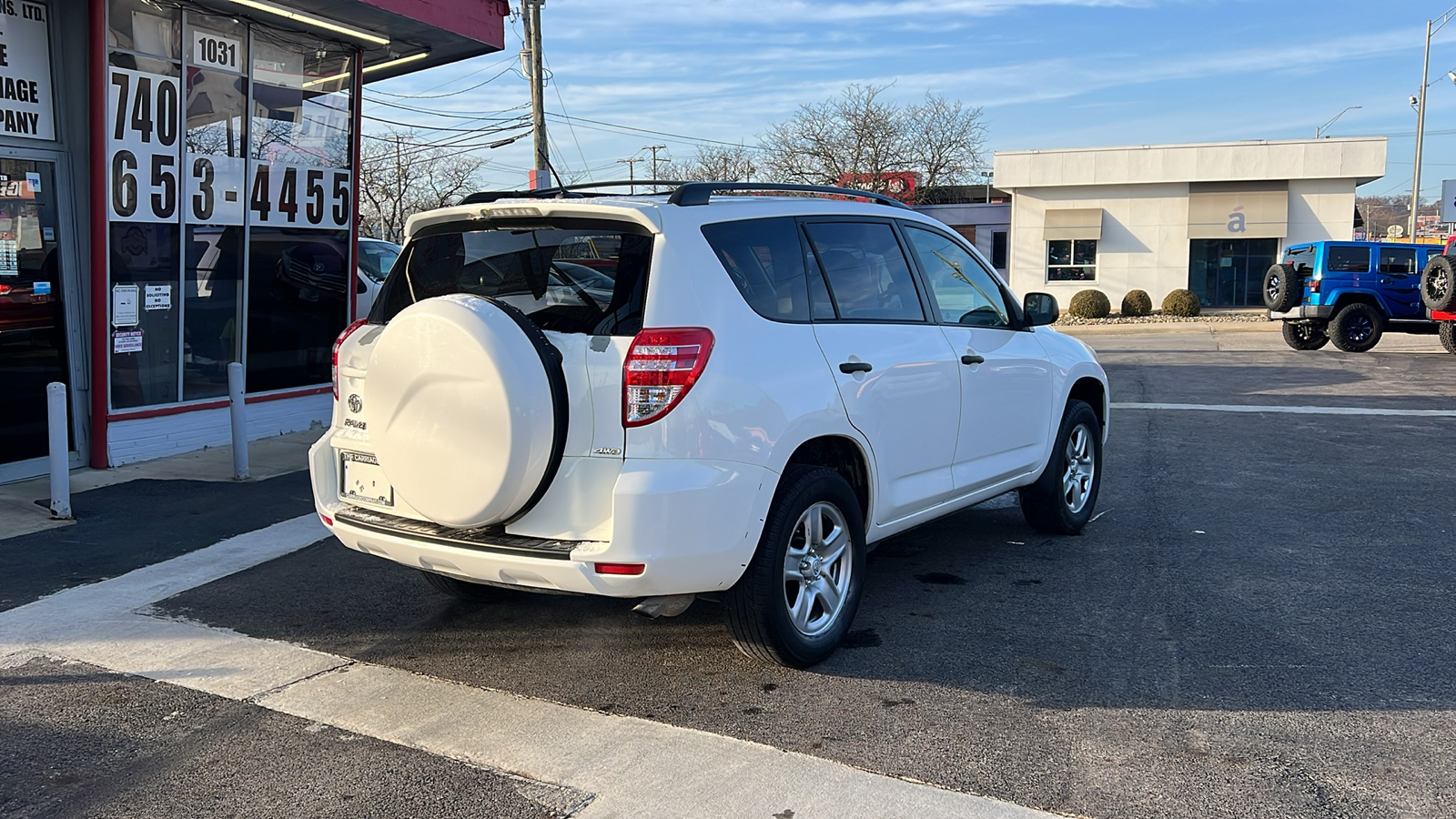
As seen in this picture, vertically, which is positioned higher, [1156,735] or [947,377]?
[947,377]

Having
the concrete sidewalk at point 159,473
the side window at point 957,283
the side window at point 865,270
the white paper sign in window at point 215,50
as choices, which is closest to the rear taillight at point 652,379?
the side window at point 865,270

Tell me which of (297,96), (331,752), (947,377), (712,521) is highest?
(297,96)

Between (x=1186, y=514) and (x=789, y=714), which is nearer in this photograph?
(x=789, y=714)

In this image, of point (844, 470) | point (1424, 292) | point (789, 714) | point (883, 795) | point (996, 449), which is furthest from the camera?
point (1424, 292)

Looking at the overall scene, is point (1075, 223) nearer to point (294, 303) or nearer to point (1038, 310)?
point (294, 303)

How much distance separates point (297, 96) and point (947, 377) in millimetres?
7811

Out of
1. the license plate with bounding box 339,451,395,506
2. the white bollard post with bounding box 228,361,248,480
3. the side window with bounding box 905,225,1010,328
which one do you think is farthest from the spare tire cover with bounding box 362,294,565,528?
the white bollard post with bounding box 228,361,248,480

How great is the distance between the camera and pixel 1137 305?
116 feet

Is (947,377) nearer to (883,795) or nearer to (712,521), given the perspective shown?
(712,521)

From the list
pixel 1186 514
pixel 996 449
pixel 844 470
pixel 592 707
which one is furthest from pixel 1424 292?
pixel 592 707

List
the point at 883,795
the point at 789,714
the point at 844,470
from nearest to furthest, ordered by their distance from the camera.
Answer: the point at 883,795 → the point at 789,714 → the point at 844,470

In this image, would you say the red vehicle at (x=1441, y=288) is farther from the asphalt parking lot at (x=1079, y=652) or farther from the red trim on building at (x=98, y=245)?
the red trim on building at (x=98, y=245)

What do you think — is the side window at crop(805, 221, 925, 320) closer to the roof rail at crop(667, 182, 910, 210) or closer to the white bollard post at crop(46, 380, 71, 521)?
the roof rail at crop(667, 182, 910, 210)

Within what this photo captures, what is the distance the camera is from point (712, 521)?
409cm
